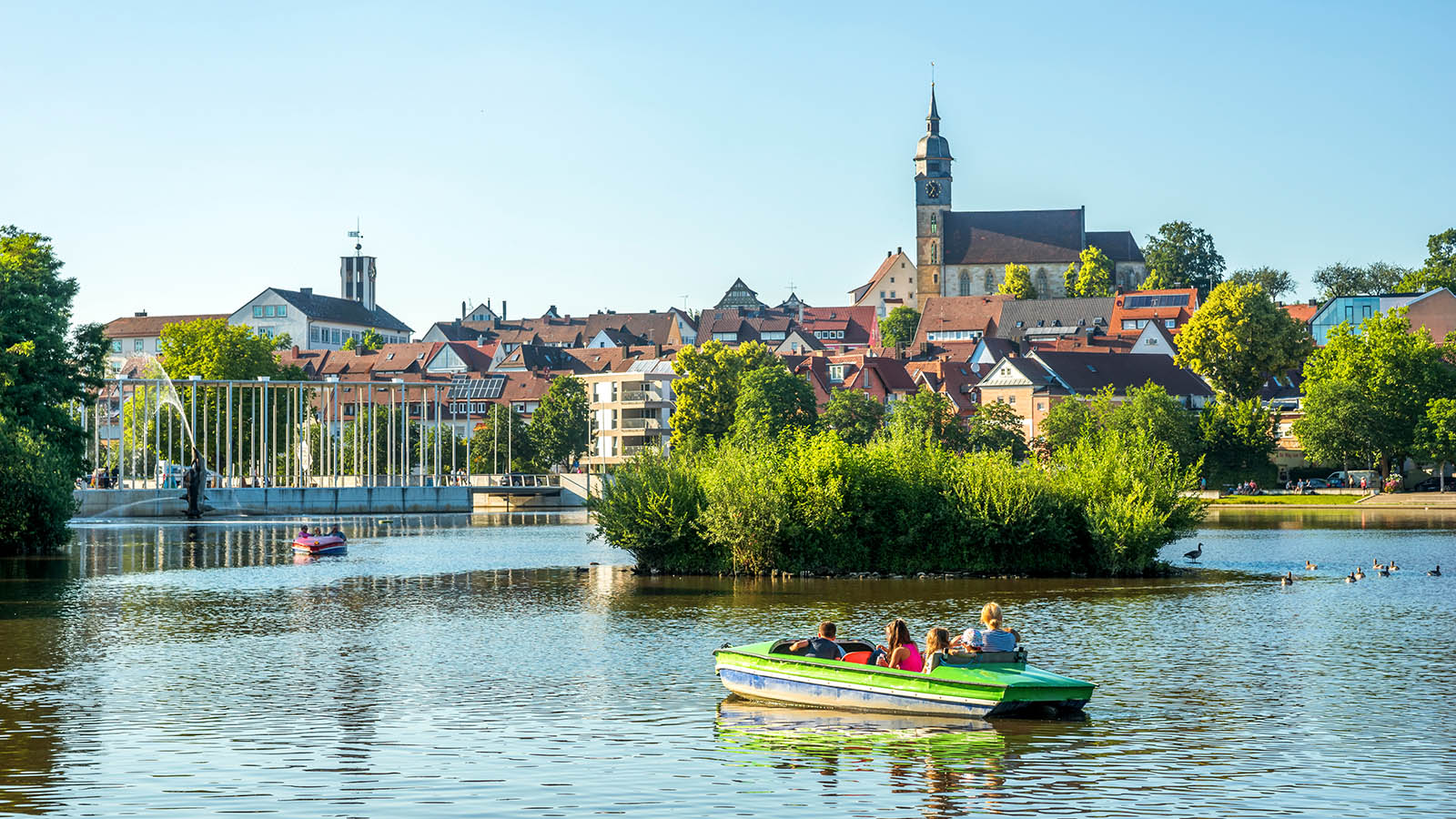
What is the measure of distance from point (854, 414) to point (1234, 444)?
109ft

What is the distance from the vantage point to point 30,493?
62.8 m

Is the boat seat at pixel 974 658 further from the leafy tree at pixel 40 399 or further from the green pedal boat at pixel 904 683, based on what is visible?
the leafy tree at pixel 40 399

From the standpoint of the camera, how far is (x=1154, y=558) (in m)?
55.4

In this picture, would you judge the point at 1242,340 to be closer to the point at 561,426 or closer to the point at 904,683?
the point at 561,426

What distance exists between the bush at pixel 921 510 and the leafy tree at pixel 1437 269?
139529 millimetres

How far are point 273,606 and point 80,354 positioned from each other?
34.7 meters

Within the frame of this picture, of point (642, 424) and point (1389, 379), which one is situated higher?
point (1389, 379)

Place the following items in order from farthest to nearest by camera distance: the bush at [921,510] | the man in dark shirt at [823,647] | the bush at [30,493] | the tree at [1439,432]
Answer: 1. the tree at [1439,432]
2. the bush at [30,493]
3. the bush at [921,510]
4. the man in dark shirt at [823,647]

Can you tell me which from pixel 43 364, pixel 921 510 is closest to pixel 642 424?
pixel 43 364

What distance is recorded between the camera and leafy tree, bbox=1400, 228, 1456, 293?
183875 millimetres

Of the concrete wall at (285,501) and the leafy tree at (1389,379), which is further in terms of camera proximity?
the leafy tree at (1389,379)

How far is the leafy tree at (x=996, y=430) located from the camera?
5748 inches

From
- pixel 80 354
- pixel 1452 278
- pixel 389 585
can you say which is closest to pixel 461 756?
pixel 389 585

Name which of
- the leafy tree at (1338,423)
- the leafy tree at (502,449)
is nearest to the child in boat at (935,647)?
the leafy tree at (1338,423)
